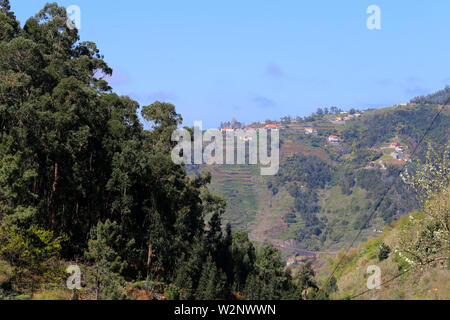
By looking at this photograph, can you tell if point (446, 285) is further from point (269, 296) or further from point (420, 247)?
point (269, 296)

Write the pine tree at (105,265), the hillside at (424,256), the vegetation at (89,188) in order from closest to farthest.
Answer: the hillside at (424,256), the pine tree at (105,265), the vegetation at (89,188)

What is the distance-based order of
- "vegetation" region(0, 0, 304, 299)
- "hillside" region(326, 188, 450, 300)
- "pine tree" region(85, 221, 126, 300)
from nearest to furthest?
1. "hillside" region(326, 188, 450, 300)
2. "pine tree" region(85, 221, 126, 300)
3. "vegetation" region(0, 0, 304, 299)

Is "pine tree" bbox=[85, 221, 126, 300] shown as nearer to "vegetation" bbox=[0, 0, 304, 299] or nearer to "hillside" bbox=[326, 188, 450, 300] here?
"vegetation" bbox=[0, 0, 304, 299]

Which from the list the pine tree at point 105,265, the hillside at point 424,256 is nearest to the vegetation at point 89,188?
the pine tree at point 105,265

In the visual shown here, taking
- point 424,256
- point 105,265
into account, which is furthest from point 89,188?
point 424,256

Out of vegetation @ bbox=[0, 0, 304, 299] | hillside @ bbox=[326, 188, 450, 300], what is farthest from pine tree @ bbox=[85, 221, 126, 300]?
hillside @ bbox=[326, 188, 450, 300]

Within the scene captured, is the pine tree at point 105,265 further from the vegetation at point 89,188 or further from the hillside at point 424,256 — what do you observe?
the hillside at point 424,256

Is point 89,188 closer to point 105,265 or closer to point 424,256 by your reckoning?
point 105,265

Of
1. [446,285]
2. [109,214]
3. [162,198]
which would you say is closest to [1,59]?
[109,214]

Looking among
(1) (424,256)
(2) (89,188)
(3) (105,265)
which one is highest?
(2) (89,188)

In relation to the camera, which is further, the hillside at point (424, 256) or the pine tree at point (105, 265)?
the pine tree at point (105, 265)
